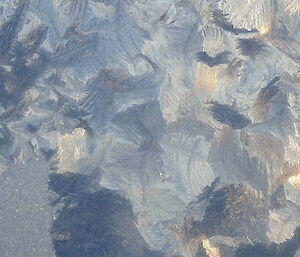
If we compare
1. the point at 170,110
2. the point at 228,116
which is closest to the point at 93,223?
the point at 170,110

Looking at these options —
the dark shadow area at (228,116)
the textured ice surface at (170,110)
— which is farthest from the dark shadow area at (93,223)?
the dark shadow area at (228,116)

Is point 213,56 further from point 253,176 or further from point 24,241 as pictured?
point 24,241

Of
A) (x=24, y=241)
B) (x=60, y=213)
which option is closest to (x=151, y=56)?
(x=60, y=213)

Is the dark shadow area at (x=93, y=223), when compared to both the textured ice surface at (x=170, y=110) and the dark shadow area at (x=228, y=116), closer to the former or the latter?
the textured ice surface at (x=170, y=110)

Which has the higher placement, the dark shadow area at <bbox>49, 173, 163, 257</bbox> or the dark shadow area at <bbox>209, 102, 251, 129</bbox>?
the dark shadow area at <bbox>209, 102, 251, 129</bbox>

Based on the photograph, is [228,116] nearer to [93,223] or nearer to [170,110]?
[170,110]

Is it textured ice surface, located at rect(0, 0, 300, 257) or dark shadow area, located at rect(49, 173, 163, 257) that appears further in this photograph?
dark shadow area, located at rect(49, 173, 163, 257)

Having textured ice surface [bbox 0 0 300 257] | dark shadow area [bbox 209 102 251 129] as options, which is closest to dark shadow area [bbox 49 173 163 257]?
textured ice surface [bbox 0 0 300 257]

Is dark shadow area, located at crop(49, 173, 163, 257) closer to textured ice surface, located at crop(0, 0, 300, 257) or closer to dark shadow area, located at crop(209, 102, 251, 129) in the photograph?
textured ice surface, located at crop(0, 0, 300, 257)
